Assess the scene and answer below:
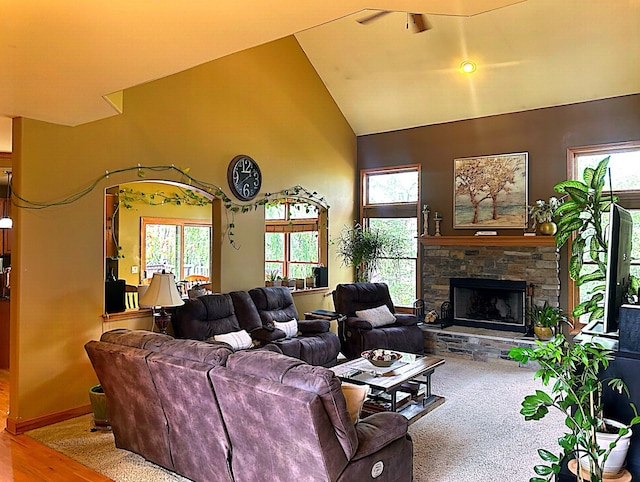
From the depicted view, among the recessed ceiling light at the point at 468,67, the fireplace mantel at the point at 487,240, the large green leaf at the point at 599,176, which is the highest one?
the recessed ceiling light at the point at 468,67

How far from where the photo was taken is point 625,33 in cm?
565

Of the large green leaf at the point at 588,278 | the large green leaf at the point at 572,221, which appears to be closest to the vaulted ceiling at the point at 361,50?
the large green leaf at the point at 572,221

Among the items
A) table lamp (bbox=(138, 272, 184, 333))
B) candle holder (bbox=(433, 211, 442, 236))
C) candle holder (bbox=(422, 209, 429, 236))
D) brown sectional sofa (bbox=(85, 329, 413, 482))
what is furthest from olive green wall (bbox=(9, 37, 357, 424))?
candle holder (bbox=(433, 211, 442, 236))

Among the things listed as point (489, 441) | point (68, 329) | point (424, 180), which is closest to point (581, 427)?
point (489, 441)

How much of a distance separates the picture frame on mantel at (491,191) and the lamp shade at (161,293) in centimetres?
453

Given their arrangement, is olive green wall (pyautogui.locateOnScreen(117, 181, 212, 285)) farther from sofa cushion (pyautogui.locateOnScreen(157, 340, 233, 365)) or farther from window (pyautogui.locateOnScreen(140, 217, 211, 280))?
sofa cushion (pyautogui.locateOnScreen(157, 340, 233, 365))

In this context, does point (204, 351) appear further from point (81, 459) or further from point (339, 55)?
point (339, 55)

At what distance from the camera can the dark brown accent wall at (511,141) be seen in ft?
21.0

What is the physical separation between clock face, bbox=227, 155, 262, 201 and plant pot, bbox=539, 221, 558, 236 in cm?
387

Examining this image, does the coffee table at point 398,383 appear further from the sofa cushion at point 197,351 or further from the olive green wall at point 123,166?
the olive green wall at point 123,166

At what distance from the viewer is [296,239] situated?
909cm

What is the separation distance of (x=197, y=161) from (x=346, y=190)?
125 inches

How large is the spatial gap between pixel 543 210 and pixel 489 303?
154 centimetres

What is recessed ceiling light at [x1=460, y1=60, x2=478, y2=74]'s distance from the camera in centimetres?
661
